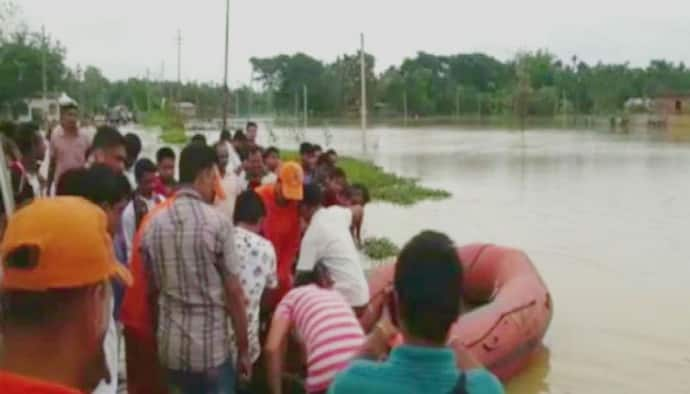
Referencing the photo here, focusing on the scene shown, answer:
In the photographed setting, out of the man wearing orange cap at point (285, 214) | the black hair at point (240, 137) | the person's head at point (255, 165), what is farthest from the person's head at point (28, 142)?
the black hair at point (240, 137)

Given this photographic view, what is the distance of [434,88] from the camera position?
9725cm

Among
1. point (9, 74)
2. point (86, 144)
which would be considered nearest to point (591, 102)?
point (9, 74)

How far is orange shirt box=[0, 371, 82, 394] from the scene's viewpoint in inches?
63.6

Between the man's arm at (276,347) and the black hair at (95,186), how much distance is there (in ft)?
3.21

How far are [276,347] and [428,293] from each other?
2.23 m

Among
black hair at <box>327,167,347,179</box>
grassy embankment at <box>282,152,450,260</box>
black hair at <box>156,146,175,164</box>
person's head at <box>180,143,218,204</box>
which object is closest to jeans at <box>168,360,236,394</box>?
person's head at <box>180,143,218,204</box>

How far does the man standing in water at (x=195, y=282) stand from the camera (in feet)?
13.4

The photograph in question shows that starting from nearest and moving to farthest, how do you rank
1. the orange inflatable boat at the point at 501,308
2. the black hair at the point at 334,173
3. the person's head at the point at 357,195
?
the orange inflatable boat at the point at 501,308, the black hair at the point at 334,173, the person's head at the point at 357,195

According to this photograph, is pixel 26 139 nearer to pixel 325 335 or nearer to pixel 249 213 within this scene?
pixel 249 213

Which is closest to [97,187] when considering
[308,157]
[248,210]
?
[248,210]

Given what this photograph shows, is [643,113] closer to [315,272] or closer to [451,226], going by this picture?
[451,226]

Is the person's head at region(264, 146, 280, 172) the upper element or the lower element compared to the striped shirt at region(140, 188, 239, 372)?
upper

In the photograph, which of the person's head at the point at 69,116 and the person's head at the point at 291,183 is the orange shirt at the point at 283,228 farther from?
the person's head at the point at 69,116

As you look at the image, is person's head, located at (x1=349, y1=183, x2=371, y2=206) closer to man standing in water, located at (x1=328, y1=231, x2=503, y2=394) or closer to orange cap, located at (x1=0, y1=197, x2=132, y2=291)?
man standing in water, located at (x1=328, y1=231, x2=503, y2=394)
